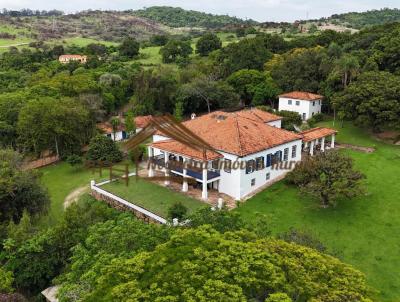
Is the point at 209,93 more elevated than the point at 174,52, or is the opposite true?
the point at 174,52

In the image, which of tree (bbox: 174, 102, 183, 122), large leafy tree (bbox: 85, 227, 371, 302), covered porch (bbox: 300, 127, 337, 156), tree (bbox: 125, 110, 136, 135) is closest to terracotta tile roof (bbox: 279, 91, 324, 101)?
covered porch (bbox: 300, 127, 337, 156)

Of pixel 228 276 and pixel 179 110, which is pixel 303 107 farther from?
pixel 228 276

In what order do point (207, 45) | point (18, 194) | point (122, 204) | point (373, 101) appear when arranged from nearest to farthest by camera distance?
point (18, 194), point (122, 204), point (373, 101), point (207, 45)

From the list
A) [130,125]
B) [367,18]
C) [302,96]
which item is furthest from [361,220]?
[367,18]

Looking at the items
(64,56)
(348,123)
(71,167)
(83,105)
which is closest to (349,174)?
(348,123)

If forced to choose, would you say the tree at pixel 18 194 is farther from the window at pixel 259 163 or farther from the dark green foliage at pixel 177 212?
the window at pixel 259 163

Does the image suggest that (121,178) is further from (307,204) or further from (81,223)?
(307,204)
